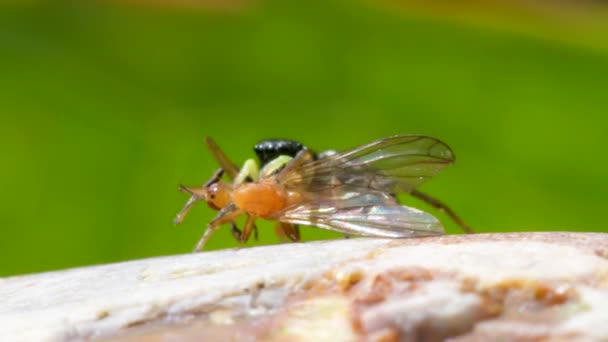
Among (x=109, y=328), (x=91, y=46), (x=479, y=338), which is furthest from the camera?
(x=91, y=46)

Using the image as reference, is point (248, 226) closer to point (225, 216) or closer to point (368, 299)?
point (225, 216)

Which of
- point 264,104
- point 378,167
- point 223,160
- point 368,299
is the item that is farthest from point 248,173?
point 264,104

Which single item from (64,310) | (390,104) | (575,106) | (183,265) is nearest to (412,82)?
(390,104)

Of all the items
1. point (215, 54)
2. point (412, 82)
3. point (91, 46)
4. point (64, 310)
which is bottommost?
point (64, 310)

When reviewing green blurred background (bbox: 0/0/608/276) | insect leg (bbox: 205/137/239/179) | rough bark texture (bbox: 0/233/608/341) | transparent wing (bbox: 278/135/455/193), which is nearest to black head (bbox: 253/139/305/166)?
insect leg (bbox: 205/137/239/179)

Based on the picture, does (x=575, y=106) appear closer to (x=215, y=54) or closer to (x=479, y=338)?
(x=215, y=54)

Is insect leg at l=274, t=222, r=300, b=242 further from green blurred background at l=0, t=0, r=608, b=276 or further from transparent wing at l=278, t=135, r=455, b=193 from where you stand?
green blurred background at l=0, t=0, r=608, b=276

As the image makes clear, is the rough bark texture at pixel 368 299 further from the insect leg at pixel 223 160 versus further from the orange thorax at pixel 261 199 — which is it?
the insect leg at pixel 223 160

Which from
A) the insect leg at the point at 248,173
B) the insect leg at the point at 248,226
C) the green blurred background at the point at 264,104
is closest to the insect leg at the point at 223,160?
the insect leg at the point at 248,173
